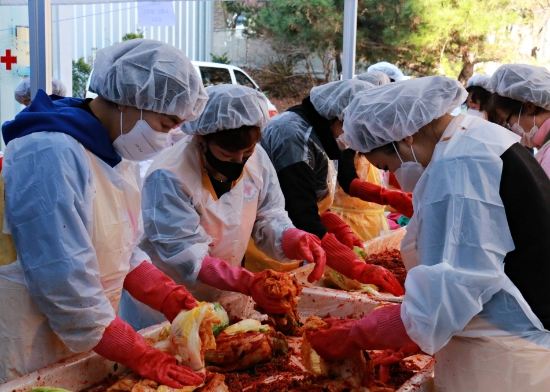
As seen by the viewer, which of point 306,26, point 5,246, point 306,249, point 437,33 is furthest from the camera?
point 306,26

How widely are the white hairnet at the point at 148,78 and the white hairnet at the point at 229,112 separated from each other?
21.4 inches

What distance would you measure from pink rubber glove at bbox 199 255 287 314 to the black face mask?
0.43m

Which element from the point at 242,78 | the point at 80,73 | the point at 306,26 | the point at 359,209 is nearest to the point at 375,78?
the point at 359,209

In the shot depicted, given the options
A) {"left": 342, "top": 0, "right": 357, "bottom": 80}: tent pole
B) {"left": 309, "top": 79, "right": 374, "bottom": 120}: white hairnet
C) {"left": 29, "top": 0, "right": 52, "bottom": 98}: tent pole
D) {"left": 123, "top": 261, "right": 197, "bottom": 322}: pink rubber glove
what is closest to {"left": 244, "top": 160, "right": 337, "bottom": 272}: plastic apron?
{"left": 309, "top": 79, "right": 374, "bottom": 120}: white hairnet

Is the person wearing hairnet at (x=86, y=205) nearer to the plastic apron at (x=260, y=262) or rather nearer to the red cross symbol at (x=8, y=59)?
the plastic apron at (x=260, y=262)

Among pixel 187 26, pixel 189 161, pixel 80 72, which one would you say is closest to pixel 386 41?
pixel 187 26

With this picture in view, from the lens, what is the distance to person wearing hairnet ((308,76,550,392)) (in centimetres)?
191

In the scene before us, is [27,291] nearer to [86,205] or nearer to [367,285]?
[86,205]

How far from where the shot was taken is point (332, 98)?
154 inches

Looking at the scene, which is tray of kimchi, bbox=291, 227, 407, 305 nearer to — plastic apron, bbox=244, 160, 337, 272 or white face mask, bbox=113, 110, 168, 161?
plastic apron, bbox=244, 160, 337, 272

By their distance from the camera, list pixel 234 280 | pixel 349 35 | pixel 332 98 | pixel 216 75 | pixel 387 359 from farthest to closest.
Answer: pixel 216 75
pixel 349 35
pixel 332 98
pixel 234 280
pixel 387 359

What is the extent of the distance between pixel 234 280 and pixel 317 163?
1283 millimetres

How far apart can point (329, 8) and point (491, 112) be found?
13096 millimetres

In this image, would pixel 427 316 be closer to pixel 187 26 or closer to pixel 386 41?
pixel 386 41
